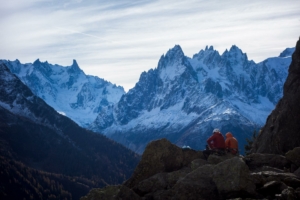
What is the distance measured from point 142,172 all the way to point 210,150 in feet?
18.1

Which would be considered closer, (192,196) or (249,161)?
(192,196)

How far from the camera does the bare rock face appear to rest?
36.2 meters

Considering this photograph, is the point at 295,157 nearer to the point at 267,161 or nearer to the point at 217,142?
the point at 267,161

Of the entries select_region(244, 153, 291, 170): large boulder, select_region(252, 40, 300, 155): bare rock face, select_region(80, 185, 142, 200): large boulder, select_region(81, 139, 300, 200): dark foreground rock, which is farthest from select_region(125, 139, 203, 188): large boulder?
select_region(252, 40, 300, 155): bare rock face

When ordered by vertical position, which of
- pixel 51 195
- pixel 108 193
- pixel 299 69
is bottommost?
pixel 51 195

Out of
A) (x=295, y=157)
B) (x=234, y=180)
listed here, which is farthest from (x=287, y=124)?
(x=234, y=180)

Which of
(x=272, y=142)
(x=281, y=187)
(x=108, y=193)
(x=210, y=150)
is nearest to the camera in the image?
(x=281, y=187)

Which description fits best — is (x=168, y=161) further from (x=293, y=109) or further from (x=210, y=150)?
(x=293, y=109)

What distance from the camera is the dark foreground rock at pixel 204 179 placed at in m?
21.6

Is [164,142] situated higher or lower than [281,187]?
higher

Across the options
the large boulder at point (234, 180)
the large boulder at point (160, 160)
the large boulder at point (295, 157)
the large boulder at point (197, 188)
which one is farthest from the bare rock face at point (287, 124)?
the large boulder at point (197, 188)

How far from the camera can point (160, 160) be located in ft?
97.1

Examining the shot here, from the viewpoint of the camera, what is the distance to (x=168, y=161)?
2995 cm

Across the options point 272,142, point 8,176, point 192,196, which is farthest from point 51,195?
point 192,196
